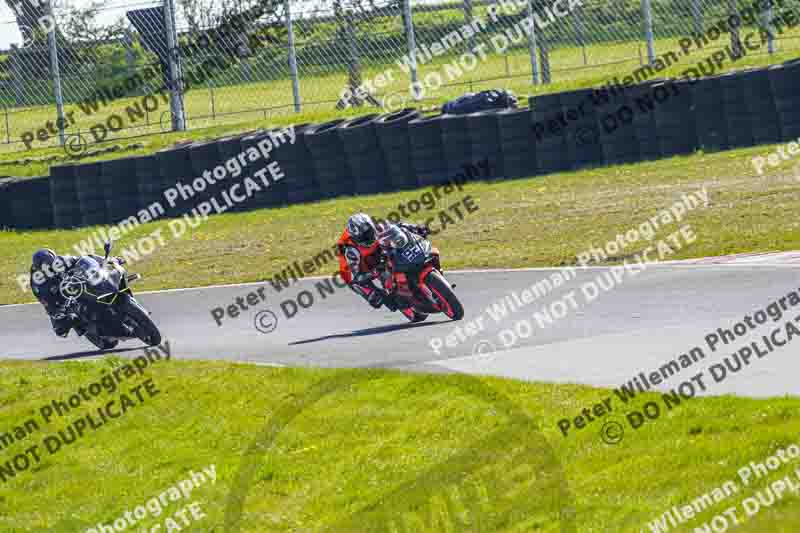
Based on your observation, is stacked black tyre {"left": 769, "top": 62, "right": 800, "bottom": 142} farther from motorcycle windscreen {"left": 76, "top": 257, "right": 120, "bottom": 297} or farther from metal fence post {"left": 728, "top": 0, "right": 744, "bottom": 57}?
motorcycle windscreen {"left": 76, "top": 257, "right": 120, "bottom": 297}

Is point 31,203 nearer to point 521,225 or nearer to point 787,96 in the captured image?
point 521,225

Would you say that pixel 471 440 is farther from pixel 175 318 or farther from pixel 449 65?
pixel 449 65

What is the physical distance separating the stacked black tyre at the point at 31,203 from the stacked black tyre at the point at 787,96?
521 inches

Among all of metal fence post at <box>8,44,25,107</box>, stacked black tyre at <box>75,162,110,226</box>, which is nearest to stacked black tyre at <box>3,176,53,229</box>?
stacked black tyre at <box>75,162,110,226</box>

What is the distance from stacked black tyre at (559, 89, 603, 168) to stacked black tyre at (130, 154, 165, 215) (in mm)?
7307

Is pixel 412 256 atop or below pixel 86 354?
atop

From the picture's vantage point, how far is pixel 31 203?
84.2 feet

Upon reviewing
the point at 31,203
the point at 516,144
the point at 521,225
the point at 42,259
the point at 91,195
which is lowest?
the point at 521,225

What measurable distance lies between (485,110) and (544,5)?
3.78 metres

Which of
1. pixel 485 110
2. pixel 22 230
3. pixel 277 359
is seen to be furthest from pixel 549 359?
pixel 22 230

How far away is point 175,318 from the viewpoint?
16.5 m

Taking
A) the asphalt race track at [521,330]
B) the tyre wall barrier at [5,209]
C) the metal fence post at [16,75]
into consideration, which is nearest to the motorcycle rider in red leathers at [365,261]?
the asphalt race track at [521,330]

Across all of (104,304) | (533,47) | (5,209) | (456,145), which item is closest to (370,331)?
(104,304)

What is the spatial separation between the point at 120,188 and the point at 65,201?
130 cm
